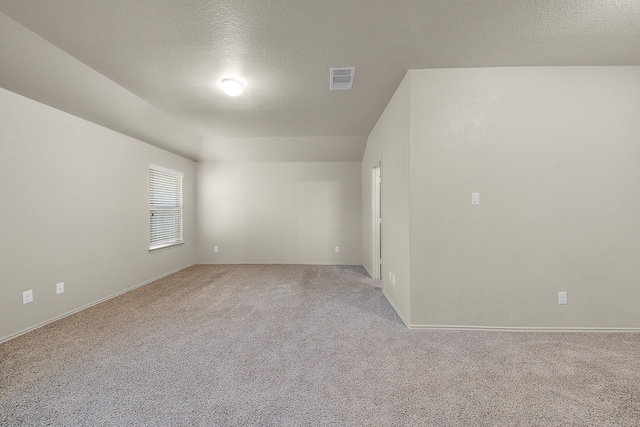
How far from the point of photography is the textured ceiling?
1.73 m

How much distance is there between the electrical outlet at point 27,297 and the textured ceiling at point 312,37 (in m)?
2.31

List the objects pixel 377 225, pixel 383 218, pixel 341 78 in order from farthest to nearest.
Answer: pixel 377 225 < pixel 383 218 < pixel 341 78

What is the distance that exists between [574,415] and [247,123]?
14.7ft

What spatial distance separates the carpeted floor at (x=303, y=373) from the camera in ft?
4.69

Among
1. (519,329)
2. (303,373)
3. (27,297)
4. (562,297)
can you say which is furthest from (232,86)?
(562,297)

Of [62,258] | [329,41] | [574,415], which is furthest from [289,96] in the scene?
[574,415]

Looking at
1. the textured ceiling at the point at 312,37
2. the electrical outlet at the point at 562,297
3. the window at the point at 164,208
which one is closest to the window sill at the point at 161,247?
the window at the point at 164,208

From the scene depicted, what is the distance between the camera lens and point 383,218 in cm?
362

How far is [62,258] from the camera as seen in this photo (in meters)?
2.81

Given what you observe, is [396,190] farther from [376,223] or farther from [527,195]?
[376,223]

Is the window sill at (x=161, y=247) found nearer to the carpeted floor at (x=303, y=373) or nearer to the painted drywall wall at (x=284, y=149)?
the carpeted floor at (x=303, y=373)

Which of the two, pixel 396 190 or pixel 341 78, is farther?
pixel 396 190

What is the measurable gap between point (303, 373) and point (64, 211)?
3.17 m

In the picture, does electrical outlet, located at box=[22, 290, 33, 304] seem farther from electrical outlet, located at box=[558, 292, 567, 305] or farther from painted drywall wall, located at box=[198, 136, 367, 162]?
electrical outlet, located at box=[558, 292, 567, 305]
